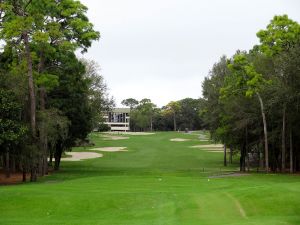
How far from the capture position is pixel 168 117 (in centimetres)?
19238

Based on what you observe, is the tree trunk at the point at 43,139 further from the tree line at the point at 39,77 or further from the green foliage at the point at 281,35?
Answer: the green foliage at the point at 281,35

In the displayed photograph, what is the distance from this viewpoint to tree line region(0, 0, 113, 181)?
3391 cm

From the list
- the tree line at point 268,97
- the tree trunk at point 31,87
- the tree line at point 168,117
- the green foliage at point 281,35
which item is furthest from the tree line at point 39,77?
the tree line at point 168,117

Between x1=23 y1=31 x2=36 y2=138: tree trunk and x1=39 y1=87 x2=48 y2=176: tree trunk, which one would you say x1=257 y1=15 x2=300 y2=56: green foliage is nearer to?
x1=39 y1=87 x2=48 y2=176: tree trunk

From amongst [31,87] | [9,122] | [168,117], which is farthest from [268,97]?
[168,117]

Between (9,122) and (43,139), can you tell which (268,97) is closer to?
(43,139)

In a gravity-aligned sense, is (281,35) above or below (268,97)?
above

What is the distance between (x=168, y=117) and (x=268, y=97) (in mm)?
146313

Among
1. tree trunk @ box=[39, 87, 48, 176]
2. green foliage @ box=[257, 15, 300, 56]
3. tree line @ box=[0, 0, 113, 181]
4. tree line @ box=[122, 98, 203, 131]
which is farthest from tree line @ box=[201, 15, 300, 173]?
tree line @ box=[122, 98, 203, 131]

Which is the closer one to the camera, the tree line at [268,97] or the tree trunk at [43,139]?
the tree trunk at [43,139]

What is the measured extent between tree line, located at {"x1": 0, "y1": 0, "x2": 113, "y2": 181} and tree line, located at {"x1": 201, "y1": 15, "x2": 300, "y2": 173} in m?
14.8

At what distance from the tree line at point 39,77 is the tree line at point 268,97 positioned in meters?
A: 14.8

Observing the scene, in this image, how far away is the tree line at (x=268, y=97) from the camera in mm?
41056

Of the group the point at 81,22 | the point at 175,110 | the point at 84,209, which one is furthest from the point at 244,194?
the point at 175,110
